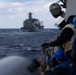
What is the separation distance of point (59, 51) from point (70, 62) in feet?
1.18

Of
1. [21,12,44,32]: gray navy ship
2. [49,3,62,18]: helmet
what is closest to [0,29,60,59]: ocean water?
[49,3,62,18]: helmet

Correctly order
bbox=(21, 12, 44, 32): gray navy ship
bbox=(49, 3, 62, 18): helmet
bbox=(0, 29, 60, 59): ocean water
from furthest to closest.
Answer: bbox=(21, 12, 44, 32): gray navy ship
bbox=(0, 29, 60, 59): ocean water
bbox=(49, 3, 62, 18): helmet

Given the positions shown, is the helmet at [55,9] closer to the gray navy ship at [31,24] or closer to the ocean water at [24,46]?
the ocean water at [24,46]

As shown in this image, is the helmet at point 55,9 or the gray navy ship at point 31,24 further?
the gray navy ship at point 31,24

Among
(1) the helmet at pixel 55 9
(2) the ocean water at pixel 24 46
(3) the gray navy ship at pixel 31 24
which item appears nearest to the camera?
(1) the helmet at pixel 55 9

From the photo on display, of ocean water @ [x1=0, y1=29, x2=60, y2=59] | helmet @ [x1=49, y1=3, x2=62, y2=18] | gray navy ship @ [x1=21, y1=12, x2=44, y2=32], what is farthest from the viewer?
gray navy ship @ [x1=21, y1=12, x2=44, y2=32]

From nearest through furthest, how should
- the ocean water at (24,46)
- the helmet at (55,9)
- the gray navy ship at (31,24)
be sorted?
the helmet at (55,9)
the ocean water at (24,46)
the gray navy ship at (31,24)

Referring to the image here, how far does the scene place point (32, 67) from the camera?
267 centimetres

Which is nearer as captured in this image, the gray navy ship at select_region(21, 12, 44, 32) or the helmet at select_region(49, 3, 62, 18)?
the helmet at select_region(49, 3, 62, 18)

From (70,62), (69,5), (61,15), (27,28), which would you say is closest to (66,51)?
(70,62)

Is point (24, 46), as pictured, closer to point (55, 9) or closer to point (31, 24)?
point (55, 9)

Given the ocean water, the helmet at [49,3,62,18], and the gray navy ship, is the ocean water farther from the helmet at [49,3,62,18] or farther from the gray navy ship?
the gray navy ship

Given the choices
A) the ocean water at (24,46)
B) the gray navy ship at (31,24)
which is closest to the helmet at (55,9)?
the ocean water at (24,46)

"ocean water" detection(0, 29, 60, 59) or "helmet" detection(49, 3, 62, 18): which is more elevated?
"helmet" detection(49, 3, 62, 18)
